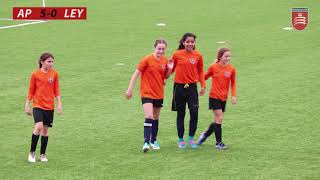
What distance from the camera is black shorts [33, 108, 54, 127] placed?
1283cm

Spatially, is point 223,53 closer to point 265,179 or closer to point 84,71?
→ point 265,179

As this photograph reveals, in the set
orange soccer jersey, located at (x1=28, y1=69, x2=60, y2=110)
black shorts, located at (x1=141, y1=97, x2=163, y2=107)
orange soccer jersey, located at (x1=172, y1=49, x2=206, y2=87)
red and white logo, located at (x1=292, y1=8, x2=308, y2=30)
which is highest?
red and white logo, located at (x1=292, y1=8, x2=308, y2=30)

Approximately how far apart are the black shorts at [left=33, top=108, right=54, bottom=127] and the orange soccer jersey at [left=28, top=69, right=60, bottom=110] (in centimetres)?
6

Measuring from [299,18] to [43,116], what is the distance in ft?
68.4

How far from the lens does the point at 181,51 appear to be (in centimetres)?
1384

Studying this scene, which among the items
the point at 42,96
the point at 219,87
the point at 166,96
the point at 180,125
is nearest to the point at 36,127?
the point at 42,96

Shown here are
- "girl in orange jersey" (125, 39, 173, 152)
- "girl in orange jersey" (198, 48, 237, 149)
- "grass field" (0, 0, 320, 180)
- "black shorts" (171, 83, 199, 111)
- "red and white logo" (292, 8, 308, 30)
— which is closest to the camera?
"grass field" (0, 0, 320, 180)

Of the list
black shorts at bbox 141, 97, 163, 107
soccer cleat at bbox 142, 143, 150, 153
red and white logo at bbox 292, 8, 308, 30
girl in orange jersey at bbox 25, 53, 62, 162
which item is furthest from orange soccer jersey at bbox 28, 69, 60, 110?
red and white logo at bbox 292, 8, 308, 30

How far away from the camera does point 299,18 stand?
32125 millimetres

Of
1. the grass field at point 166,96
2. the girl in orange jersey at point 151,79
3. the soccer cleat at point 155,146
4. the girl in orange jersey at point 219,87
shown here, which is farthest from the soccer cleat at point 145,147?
the girl in orange jersey at point 219,87

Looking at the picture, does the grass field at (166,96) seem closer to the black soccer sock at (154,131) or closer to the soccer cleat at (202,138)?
the soccer cleat at (202,138)

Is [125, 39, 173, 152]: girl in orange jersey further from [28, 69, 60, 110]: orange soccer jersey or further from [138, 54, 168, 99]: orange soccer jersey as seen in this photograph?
[28, 69, 60, 110]: orange soccer jersey

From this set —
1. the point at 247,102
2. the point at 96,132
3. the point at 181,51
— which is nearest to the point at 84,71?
the point at 247,102

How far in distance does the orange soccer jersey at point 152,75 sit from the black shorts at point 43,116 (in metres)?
1.66
